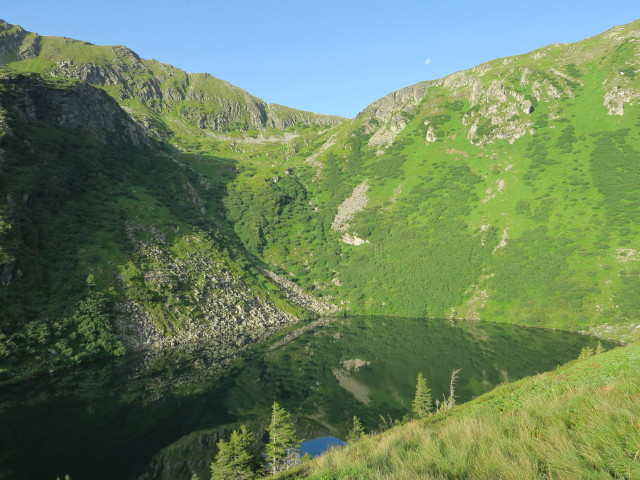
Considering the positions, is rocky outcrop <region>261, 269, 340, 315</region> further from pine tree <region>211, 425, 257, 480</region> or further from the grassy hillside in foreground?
the grassy hillside in foreground

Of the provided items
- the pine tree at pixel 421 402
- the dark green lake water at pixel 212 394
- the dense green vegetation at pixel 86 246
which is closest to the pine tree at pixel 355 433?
the dark green lake water at pixel 212 394

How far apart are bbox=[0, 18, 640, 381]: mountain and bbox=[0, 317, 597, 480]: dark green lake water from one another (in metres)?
12.4

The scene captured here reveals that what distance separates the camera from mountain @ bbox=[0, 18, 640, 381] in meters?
70.9

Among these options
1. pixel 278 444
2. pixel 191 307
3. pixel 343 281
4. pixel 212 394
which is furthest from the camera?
pixel 343 281

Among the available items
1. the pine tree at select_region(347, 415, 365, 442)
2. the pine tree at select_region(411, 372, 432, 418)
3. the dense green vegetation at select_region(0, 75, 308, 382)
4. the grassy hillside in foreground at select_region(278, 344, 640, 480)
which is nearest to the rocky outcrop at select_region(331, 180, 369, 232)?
the dense green vegetation at select_region(0, 75, 308, 382)

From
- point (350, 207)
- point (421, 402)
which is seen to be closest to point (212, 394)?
point (421, 402)

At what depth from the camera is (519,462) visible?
4.97m

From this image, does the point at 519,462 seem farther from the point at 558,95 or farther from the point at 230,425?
the point at 558,95

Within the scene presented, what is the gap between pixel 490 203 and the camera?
125 metres

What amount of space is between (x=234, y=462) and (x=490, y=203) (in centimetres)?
12852

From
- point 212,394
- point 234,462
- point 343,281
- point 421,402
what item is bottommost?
point 343,281

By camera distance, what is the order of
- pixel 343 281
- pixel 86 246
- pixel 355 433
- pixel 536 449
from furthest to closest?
1. pixel 343 281
2. pixel 86 246
3. pixel 355 433
4. pixel 536 449

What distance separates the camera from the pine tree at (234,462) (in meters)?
21.8

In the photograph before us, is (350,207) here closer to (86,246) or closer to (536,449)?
(86,246)
